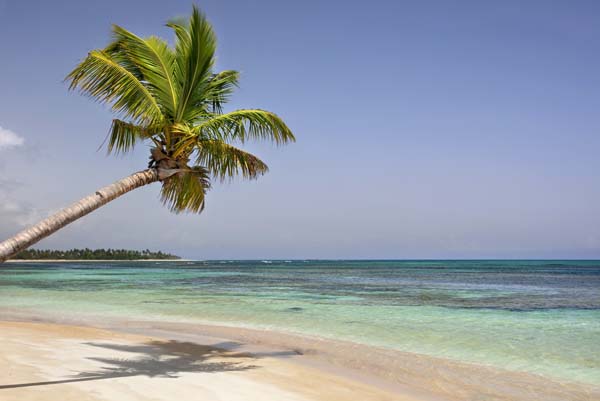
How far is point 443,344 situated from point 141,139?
8.34m

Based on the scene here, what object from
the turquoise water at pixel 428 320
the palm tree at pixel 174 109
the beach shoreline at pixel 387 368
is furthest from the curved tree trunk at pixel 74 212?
the turquoise water at pixel 428 320

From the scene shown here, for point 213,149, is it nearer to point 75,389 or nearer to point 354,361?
point 75,389

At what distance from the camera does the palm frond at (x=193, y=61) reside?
721cm

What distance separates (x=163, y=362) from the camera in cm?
820

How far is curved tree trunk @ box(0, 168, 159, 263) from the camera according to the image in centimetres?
495

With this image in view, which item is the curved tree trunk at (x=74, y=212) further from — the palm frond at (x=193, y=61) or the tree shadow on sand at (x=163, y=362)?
the tree shadow on sand at (x=163, y=362)

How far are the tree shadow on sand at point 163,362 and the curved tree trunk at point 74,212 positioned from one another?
2.05 meters

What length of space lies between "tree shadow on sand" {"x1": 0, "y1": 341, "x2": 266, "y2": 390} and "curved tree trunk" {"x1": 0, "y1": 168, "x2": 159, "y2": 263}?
205cm

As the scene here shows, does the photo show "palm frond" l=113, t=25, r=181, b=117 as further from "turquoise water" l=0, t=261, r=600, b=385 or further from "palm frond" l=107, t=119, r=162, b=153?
"turquoise water" l=0, t=261, r=600, b=385

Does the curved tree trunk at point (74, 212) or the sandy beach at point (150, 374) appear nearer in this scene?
the curved tree trunk at point (74, 212)


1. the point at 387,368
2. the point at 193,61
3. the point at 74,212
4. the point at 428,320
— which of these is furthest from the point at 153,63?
the point at 428,320

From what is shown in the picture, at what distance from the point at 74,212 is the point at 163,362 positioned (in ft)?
11.9

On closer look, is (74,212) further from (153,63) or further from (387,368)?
(387,368)

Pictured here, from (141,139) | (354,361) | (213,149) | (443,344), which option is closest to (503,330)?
(443,344)
